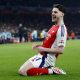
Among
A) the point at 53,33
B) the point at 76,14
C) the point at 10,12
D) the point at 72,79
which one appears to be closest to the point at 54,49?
the point at 53,33

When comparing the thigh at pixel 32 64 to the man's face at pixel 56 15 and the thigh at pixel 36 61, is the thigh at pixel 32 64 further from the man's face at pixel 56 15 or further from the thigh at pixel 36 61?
the man's face at pixel 56 15

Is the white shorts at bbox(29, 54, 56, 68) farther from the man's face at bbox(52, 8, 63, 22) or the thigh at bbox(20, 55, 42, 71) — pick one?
the man's face at bbox(52, 8, 63, 22)

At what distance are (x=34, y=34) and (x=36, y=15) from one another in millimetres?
11338

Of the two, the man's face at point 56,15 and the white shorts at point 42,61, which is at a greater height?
the man's face at point 56,15

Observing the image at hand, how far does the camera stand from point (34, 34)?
1769 inches

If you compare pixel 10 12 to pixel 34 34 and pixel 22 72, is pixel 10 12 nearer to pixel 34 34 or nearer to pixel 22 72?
pixel 34 34

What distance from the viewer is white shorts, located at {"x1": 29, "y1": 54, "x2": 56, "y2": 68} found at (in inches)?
398

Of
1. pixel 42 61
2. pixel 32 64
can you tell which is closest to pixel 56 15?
pixel 42 61

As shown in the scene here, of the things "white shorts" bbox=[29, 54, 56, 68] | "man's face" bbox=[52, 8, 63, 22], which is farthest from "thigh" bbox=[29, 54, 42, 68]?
"man's face" bbox=[52, 8, 63, 22]

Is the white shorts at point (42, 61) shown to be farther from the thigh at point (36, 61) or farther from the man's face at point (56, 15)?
the man's face at point (56, 15)

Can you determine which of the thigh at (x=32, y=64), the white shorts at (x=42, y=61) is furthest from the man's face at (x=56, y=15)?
the thigh at (x=32, y=64)

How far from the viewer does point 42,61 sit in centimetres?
1016

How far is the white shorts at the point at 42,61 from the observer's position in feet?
33.2

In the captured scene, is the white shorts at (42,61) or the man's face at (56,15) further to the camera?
the man's face at (56,15)
